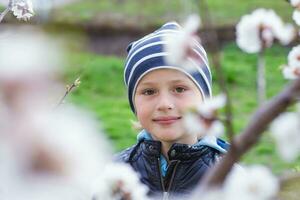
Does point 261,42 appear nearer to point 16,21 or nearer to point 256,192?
point 256,192

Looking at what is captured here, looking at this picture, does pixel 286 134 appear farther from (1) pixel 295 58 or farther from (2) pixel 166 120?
(2) pixel 166 120

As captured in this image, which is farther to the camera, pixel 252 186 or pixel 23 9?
pixel 23 9

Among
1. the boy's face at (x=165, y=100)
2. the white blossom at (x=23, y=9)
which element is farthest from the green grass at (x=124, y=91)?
the white blossom at (x=23, y=9)

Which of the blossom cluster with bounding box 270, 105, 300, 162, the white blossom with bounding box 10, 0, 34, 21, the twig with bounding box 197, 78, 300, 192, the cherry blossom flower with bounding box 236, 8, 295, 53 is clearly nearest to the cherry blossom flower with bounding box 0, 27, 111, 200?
the twig with bounding box 197, 78, 300, 192

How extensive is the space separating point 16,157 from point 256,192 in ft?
0.90

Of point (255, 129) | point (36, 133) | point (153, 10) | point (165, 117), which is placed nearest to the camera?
point (36, 133)

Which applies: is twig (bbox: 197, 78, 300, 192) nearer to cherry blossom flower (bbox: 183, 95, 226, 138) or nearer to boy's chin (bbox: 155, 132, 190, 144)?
cherry blossom flower (bbox: 183, 95, 226, 138)

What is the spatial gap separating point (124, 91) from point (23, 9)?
17.4ft

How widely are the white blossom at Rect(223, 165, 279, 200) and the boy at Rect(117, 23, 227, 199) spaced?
96 cm

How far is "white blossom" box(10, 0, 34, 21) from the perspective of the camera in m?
1.53

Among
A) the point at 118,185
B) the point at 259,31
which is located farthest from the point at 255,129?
the point at 259,31

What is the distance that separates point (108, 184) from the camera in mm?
811

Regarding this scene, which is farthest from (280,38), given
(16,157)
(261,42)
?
(16,157)

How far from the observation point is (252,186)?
0.68 meters
